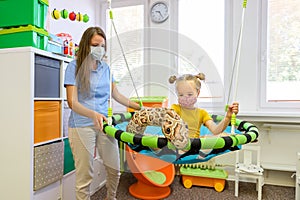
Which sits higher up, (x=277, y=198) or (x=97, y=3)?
(x=97, y=3)

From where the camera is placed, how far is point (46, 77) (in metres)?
1.28

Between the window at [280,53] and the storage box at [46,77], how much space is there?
68.6 inches

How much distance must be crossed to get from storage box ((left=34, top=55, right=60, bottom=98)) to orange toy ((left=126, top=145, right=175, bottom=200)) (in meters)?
0.65

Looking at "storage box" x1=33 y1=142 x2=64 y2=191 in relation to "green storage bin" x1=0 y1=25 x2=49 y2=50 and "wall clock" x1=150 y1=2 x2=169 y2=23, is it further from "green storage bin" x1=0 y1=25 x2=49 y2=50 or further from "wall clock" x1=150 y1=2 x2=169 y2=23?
"wall clock" x1=150 y1=2 x2=169 y2=23

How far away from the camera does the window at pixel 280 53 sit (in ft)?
6.16

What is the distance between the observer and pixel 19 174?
1172 mm

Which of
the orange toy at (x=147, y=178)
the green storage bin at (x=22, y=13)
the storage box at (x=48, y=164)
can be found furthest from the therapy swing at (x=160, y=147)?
the green storage bin at (x=22, y=13)

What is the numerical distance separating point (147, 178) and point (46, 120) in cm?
84

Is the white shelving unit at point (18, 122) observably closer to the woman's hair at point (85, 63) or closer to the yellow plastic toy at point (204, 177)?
the woman's hair at point (85, 63)

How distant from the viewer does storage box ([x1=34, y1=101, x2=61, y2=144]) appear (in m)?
1.21

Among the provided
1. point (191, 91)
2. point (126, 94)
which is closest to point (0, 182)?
point (126, 94)

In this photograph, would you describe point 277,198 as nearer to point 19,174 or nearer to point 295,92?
point 295,92

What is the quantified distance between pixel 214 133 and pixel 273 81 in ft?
4.24

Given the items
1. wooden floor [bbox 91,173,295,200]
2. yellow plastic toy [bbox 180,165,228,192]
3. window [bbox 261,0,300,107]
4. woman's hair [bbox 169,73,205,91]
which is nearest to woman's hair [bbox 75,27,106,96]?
woman's hair [bbox 169,73,205,91]
